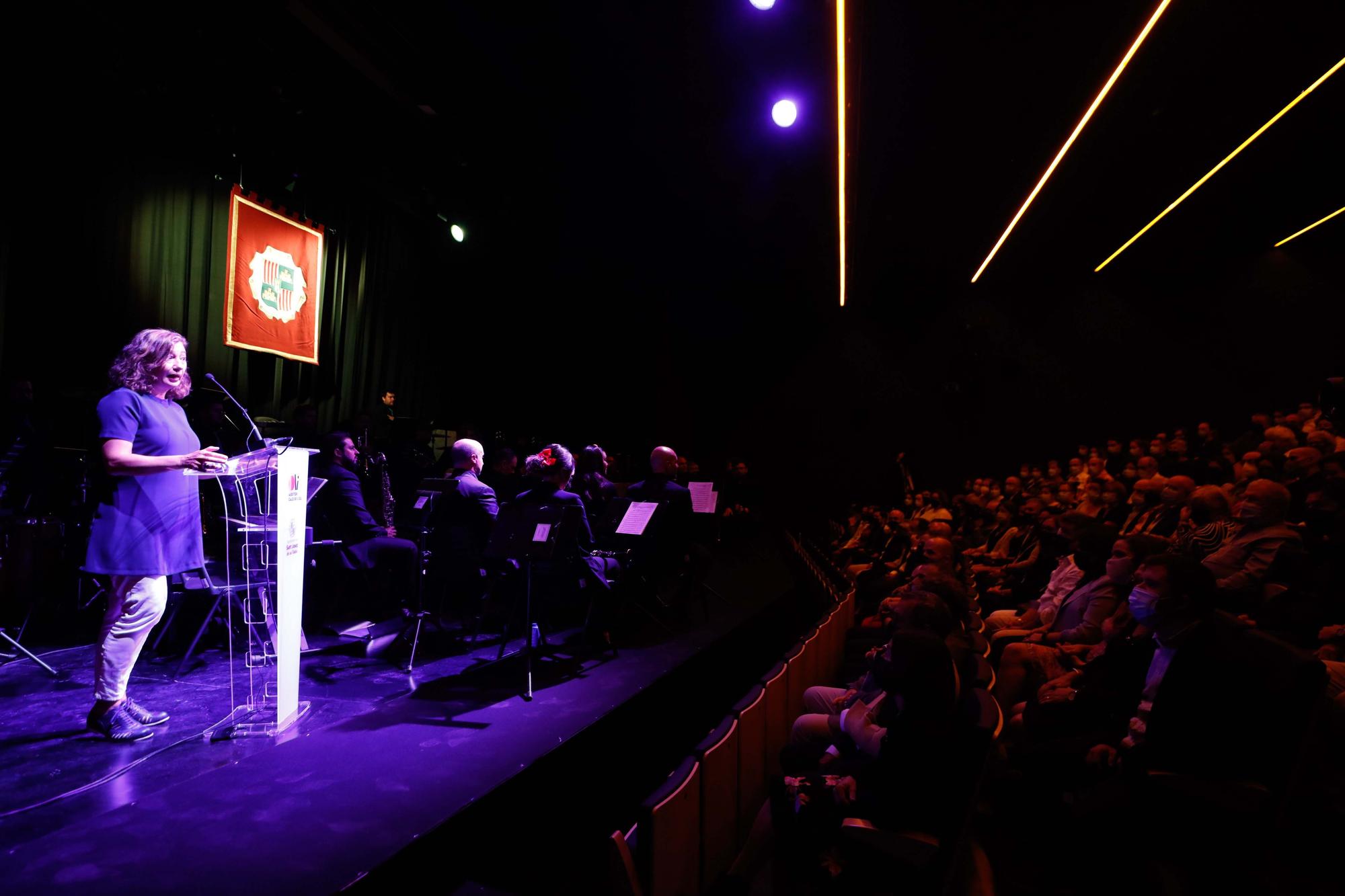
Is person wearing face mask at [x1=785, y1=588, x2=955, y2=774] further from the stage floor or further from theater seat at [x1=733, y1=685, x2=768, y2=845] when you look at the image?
the stage floor

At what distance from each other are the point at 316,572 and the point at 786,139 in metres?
4.87

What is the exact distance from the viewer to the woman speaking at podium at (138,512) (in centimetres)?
250

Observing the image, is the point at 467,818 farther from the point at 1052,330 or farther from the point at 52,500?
the point at 1052,330

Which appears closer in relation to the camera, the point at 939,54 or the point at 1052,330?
the point at 939,54

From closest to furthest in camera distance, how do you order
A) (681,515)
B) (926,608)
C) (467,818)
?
(467,818) < (926,608) < (681,515)

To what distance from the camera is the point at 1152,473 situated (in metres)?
7.29

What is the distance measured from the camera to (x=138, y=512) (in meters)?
2.55

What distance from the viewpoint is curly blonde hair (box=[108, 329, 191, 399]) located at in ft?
8.66

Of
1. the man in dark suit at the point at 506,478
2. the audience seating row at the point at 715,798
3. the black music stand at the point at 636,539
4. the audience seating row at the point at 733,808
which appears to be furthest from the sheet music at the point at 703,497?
the audience seating row at the point at 733,808

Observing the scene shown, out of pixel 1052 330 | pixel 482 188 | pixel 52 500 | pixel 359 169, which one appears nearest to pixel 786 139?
pixel 482 188

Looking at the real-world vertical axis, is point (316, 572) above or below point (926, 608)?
below

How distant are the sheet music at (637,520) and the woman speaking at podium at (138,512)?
7.03 ft

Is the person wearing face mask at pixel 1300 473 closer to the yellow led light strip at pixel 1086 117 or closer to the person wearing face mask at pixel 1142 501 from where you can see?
the person wearing face mask at pixel 1142 501

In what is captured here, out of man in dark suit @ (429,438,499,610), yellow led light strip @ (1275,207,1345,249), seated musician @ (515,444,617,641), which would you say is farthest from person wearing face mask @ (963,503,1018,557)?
yellow led light strip @ (1275,207,1345,249)
